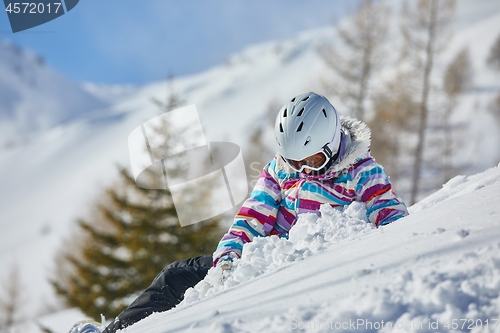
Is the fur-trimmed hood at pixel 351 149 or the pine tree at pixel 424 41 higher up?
the fur-trimmed hood at pixel 351 149

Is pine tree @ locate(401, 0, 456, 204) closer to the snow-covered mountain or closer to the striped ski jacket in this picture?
the snow-covered mountain

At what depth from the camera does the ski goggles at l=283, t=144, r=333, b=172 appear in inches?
141

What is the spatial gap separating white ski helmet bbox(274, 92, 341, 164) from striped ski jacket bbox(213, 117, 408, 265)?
185 mm

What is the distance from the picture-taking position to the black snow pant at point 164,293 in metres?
3.22

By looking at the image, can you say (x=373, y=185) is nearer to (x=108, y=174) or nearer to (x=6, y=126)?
(x=108, y=174)

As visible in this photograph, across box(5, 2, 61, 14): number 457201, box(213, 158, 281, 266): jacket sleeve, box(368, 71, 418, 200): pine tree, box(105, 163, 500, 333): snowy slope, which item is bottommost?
box(368, 71, 418, 200): pine tree

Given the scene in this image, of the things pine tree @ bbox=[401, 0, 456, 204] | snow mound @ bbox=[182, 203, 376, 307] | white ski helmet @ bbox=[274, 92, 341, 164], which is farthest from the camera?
pine tree @ bbox=[401, 0, 456, 204]

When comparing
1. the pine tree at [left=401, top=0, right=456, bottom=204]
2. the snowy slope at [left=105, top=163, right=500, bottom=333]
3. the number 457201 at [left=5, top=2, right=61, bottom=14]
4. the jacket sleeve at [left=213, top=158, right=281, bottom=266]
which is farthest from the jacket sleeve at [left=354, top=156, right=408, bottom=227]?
the pine tree at [left=401, top=0, right=456, bottom=204]

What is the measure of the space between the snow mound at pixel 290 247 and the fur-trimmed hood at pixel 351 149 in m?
0.37

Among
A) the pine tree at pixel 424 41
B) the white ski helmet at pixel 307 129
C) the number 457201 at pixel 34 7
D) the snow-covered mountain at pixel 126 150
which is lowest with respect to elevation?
the snow-covered mountain at pixel 126 150

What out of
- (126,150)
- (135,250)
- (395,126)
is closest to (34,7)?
(135,250)

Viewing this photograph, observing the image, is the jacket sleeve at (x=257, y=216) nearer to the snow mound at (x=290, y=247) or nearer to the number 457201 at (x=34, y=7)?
the snow mound at (x=290, y=247)

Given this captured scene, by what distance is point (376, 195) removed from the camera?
3.43 m

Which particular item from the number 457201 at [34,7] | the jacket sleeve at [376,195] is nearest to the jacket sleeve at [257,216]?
the jacket sleeve at [376,195]
